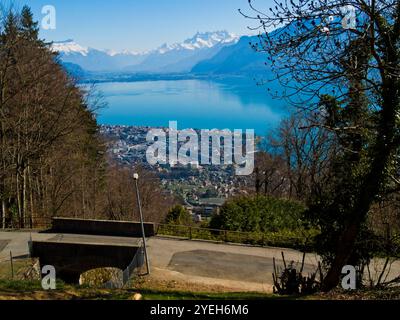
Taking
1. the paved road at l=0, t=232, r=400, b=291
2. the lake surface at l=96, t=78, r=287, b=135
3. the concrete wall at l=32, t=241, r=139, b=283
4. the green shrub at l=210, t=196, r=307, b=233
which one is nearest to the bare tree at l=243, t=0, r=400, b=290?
the paved road at l=0, t=232, r=400, b=291

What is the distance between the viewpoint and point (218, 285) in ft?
54.4

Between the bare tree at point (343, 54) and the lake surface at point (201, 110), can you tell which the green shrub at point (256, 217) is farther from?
the lake surface at point (201, 110)

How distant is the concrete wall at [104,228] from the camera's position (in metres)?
22.9

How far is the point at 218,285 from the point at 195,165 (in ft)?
132

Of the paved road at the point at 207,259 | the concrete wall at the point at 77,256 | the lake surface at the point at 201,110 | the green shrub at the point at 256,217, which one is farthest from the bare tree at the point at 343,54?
the lake surface at the point at 201,110

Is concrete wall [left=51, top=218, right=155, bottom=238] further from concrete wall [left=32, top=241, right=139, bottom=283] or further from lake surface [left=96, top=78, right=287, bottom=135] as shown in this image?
lake surface [left=96, top=78, right=287, bottom=135]

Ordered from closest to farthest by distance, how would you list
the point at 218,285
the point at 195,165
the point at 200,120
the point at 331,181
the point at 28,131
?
1. the point at 331,181
2. the point at 218,285
3. the point at 28,131
4. the point at 195,165
5. the point at 200,120

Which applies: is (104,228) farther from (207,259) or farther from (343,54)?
(343,54)

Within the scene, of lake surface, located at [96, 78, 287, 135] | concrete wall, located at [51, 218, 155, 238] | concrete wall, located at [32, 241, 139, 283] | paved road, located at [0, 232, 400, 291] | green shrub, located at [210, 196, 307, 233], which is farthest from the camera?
lake surface, located at [96, 78, 287, 135]

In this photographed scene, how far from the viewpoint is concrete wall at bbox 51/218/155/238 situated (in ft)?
75.0

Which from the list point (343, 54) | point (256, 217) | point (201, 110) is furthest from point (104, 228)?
point (201, 110)

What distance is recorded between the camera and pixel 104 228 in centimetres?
2311
